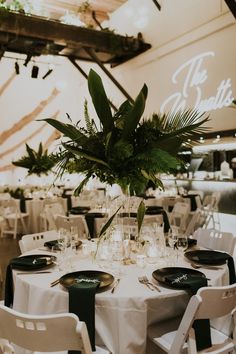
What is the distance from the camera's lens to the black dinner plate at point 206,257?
2.73 m

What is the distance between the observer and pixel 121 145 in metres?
2.79

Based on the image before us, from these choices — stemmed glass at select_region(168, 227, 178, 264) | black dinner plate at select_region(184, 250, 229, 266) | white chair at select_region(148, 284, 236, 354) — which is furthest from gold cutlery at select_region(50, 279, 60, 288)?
black dinner plate at select_region(184, 250, 229, 266)

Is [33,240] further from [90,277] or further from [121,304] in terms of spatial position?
[121,304]

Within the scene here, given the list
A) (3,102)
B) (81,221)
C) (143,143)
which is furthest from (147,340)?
(3,102)

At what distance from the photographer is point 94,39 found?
382 inches

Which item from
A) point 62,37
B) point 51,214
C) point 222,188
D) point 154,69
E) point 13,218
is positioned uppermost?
point 62,37

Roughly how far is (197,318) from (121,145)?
134 centimetres

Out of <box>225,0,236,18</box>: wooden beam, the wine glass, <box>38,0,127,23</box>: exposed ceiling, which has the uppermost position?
<box>38,0,127,23</box>: exposed ceiling

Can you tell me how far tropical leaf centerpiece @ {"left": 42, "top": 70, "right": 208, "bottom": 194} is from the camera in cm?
281

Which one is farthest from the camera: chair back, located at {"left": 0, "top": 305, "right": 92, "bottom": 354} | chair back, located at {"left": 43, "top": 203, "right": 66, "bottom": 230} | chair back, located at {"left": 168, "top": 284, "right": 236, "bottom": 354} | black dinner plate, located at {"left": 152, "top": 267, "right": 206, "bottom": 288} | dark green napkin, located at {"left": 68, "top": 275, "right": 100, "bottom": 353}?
chair back, located at {"left": 43, "top": 203, "right": 66, "bottom": 230}

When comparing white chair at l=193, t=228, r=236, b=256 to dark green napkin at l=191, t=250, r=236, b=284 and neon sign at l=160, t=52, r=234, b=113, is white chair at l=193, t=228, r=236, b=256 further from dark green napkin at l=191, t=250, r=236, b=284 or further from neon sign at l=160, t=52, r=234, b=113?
neon sign at l=160, t=52, r=234, b=113

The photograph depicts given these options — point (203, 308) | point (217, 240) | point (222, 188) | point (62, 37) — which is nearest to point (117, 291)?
point (203, 308)

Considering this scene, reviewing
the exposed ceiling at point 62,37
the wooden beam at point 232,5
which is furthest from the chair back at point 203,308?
the exposed ceiling at point 62,37

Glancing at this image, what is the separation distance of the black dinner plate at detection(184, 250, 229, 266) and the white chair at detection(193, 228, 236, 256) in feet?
1.95
